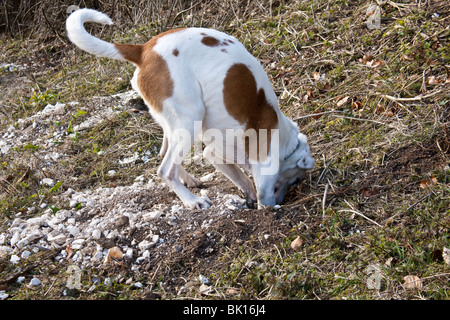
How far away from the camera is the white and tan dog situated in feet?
13.0

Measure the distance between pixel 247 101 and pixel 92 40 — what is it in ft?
4.39

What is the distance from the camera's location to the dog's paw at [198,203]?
413 centimetres

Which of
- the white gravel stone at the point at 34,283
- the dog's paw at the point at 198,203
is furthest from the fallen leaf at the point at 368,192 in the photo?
the white gravel stone at the point at 34,283

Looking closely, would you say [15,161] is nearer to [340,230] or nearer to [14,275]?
[14,275]

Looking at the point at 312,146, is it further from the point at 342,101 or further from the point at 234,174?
the point at 234,174

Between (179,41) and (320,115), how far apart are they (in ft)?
6.56

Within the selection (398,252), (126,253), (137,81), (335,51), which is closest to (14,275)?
(126,253)

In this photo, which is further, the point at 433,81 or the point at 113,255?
the point at 433,81

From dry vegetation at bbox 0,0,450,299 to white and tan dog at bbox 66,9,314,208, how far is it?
0.52m

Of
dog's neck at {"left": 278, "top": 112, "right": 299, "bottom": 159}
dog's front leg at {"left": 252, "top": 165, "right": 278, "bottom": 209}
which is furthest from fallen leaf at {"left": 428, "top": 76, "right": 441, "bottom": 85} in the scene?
dog's front leg at {"left": 252, "top": 165, "right": 278, "bottom": 209}

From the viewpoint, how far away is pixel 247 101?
4.07 m

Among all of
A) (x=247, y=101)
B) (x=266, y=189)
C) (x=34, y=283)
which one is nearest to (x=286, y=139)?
(x=266, y=189)

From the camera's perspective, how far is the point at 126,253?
3678 mm

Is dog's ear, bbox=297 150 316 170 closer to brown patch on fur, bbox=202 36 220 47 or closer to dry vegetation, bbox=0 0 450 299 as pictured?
dry vegetation, bbox=0 0 450 299
